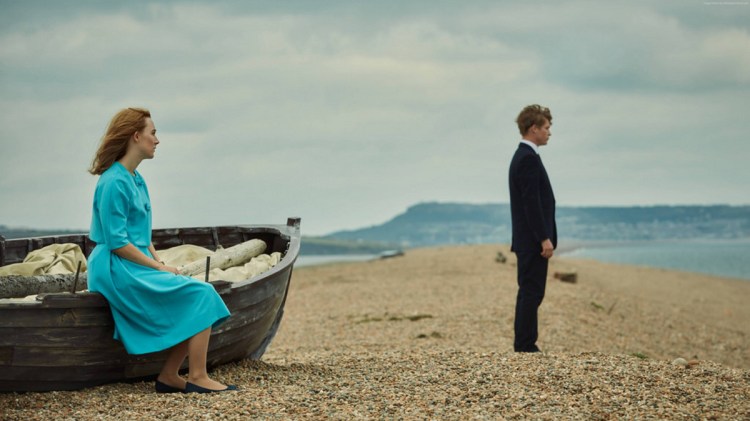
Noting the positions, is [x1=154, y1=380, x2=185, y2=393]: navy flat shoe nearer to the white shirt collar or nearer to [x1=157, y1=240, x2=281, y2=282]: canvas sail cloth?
[x1=157, y1=240, x2=281, y2=282]: canvas sail cloth

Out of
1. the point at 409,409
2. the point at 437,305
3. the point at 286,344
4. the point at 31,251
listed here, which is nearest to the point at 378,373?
the point at 409,409

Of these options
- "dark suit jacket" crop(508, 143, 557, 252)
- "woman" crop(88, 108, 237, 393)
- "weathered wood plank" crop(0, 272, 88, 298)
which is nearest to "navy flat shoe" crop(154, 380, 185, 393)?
"woman" crop(88, 108, 237, 393)

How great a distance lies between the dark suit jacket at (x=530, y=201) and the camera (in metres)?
7.73

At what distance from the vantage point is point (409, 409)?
5449 mm

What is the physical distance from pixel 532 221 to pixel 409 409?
2909 millimetres

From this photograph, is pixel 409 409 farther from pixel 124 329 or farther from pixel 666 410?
pixel 124 329

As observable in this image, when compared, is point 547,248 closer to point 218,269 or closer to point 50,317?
point 218,269

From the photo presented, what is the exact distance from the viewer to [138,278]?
566cm

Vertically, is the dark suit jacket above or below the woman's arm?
above

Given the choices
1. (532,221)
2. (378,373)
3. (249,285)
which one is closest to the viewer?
(249,285)

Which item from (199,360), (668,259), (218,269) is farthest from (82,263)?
(668,259)

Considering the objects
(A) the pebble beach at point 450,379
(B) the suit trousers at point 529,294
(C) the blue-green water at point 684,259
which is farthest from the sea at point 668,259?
(B) the suit trousers at point 529,294

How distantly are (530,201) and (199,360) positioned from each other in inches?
141

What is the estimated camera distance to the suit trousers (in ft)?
26.0
